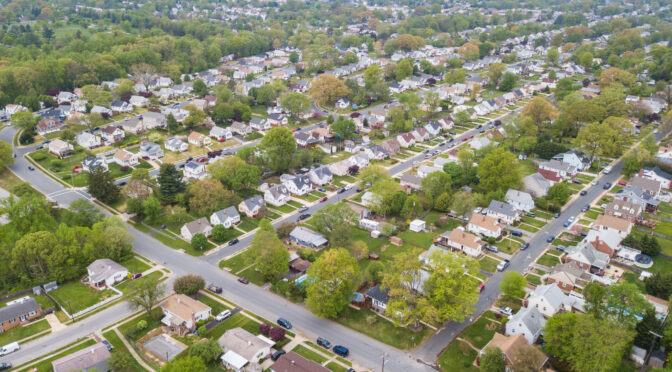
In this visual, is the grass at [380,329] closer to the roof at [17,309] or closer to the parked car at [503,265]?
the parked car at [503,265]

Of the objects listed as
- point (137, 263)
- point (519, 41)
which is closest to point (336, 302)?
point (137, 263)

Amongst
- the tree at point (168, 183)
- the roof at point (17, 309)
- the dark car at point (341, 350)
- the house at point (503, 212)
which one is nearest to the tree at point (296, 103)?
the tree at point (168, 183)

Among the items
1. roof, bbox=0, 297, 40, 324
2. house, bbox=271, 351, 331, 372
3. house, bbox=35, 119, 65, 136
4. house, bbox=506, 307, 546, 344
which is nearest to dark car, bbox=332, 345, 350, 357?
house, bbox=271, 351, 331, 372

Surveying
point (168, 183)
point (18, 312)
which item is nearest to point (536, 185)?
point (168, 183)

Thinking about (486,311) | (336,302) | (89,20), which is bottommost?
(486,311)

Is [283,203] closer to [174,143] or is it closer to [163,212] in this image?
[163,212]

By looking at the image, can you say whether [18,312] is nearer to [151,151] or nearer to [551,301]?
[151,151]
